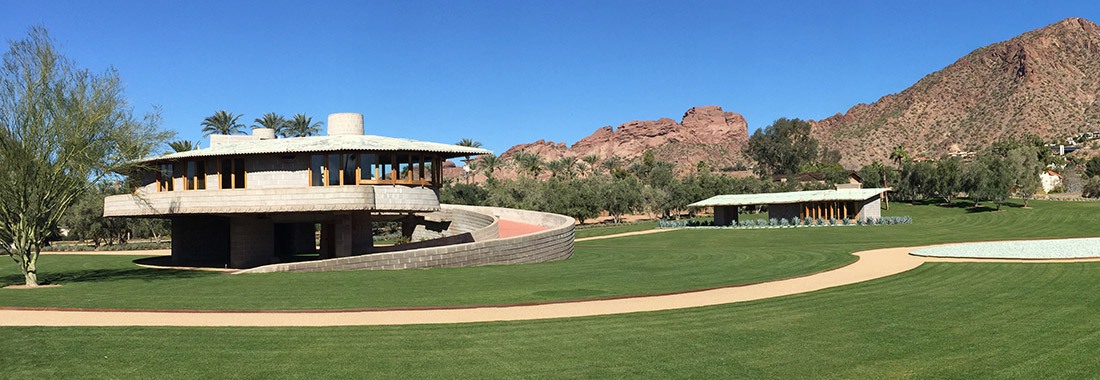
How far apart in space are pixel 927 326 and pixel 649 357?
5.76 metres

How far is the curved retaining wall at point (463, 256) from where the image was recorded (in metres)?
26.6

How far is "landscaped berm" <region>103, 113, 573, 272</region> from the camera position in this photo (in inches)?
1133

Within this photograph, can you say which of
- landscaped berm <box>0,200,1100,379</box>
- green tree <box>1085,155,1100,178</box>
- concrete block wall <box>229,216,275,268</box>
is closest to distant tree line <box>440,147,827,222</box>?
green tree <box>1085,155,1100,178</box>

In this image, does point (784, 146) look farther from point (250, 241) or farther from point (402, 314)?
point (402, 314)

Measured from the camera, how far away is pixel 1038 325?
13.0m

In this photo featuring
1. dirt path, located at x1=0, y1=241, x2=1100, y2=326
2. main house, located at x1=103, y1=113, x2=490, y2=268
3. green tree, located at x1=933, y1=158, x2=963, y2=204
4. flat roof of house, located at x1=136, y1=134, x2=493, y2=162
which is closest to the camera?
dirt path, located at x1=0, y1=241, x2=1100, y2=326

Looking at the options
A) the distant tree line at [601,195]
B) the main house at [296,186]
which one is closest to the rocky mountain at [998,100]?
the distant tree line at [601,195]

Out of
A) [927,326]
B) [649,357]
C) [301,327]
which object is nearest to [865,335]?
[927,326]

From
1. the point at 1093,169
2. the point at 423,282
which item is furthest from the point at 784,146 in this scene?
the point at 423,282

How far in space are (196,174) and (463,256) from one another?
45.1 feet

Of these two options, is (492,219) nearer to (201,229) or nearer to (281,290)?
(201,229)

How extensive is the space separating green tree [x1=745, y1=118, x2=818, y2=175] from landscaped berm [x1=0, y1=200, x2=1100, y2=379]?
13252 cm

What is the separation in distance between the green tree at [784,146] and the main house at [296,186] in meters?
129

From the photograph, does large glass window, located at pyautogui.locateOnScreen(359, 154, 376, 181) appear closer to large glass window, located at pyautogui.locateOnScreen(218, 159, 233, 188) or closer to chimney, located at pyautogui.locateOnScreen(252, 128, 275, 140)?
large glass window, located at pyautogui.locateOnScreen(218, 159, 233, 188)
